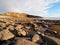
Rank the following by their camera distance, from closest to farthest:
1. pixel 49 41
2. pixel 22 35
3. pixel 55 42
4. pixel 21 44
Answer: pixel 21 44 < pixel 55 42 < pixel 49 41 < pixel 22 35

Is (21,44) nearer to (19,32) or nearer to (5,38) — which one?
(5,38)

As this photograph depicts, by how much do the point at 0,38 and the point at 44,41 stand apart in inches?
92.4

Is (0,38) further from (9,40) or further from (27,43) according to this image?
(27,43)

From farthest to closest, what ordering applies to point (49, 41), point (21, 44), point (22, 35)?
point (22, 35) → point (49, 41) → point (21, 44)

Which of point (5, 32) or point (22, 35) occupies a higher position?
point (5, 32)

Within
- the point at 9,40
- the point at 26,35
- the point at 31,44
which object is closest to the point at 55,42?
the point at 31,44

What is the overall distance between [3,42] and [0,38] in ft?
0.90

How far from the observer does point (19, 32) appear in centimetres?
1024

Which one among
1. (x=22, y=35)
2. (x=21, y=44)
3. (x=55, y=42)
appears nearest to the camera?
(x=21, y=44)

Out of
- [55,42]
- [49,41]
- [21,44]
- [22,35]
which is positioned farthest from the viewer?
[22,35]

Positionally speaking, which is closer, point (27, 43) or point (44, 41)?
point (27, 43)

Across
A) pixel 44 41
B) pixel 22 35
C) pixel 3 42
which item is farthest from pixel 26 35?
pixel 3 42

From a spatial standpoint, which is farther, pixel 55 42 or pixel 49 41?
pixel 49 41

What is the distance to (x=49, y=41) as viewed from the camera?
7.89 meters
